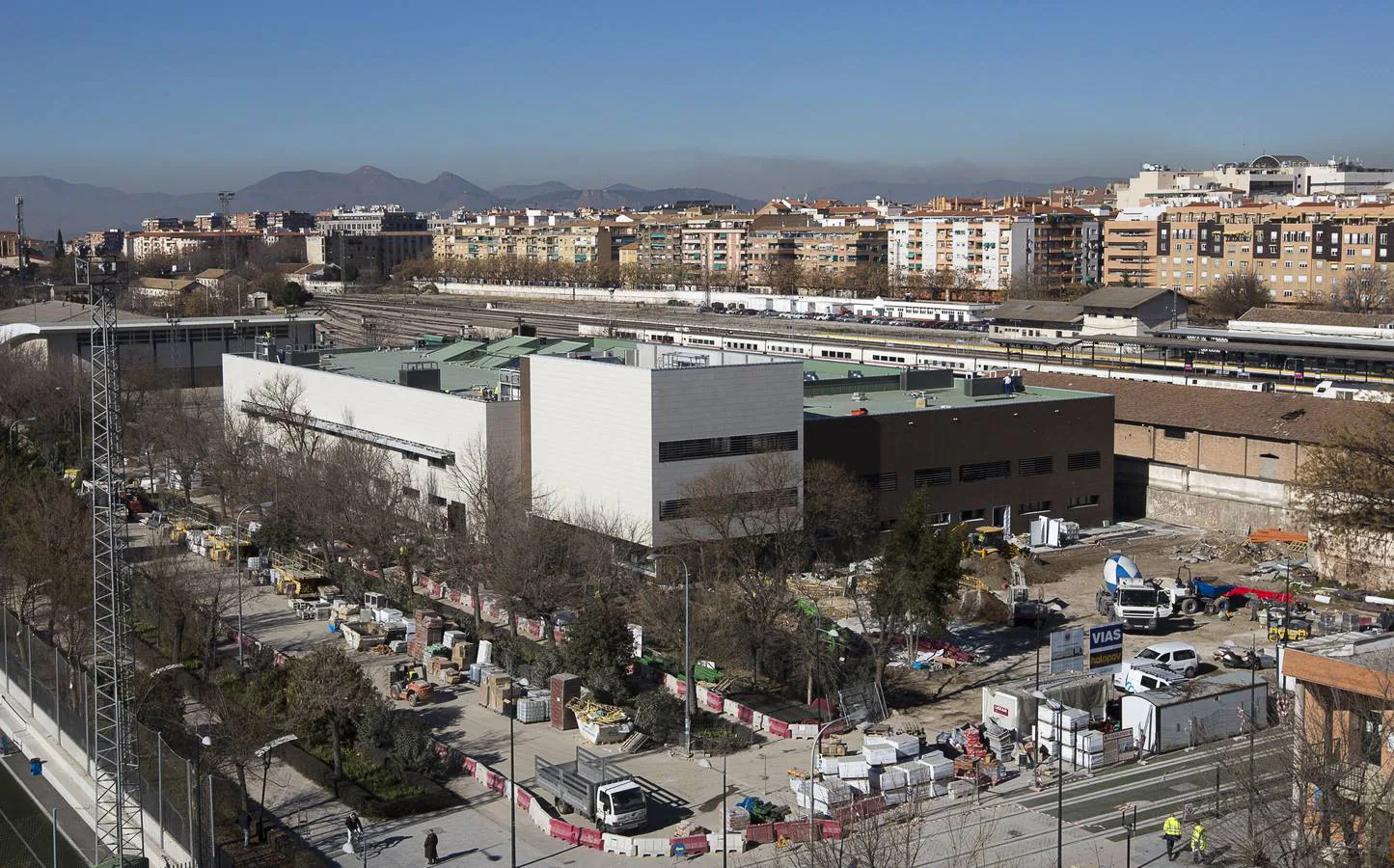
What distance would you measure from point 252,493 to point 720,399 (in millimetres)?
12510

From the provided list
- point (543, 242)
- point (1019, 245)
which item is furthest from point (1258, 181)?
point (543, 242)

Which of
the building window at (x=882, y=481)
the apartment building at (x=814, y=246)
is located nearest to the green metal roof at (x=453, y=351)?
the building window at (x=882, y=481)

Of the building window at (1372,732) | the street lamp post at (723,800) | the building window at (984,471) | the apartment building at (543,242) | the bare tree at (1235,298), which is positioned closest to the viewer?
the building window at (1372,732)

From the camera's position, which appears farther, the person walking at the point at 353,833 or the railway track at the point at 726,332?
the railway track at the point at 726,332

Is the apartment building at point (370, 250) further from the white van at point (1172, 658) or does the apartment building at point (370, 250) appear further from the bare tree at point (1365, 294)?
the white van at point (1172, 658)

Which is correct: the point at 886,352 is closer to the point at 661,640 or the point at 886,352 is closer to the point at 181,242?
the point at 661,640

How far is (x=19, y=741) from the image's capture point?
19203 millimetres

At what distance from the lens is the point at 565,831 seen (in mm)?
16031

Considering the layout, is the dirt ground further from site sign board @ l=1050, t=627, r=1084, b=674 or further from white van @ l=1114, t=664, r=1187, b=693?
white van @ l=1114, t=664, r=1187, b=693

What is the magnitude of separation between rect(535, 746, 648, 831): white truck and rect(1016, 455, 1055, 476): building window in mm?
16899

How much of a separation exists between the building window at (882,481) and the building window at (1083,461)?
495 cm

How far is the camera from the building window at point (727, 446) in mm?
26547

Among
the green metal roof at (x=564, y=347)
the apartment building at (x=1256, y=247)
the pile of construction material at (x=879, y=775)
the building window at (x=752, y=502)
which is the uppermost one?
the apartment building at (x=1256, y=247)

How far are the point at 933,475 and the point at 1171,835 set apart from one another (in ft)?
52.8
